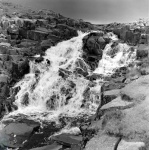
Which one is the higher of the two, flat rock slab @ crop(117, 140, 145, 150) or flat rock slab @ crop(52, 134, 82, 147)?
flat rock slab @ crop(117, 140, 145, 150)

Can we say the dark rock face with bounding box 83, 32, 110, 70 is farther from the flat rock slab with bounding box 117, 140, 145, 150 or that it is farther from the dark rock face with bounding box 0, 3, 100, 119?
the flat rock slab with bounding box 117, 140, 145, 150

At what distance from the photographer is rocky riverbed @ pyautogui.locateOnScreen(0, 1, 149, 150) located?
1155cm

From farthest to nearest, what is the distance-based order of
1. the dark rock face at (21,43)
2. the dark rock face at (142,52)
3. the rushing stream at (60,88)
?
the dark rock face at (142,52), the dark rock face at (21,43), the rushing stream at (60,88)

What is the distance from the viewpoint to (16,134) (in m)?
17.4

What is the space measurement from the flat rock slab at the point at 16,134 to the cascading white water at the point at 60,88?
300 centimetres

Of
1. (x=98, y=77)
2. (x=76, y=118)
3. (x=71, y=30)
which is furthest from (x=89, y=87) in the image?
(x=71, y=30)

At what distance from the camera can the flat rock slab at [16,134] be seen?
53.7 feet

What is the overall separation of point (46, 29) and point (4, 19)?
379 inches

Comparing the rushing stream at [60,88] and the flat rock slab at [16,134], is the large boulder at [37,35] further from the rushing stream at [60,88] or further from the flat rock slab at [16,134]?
the flat rock slab at [16,134]

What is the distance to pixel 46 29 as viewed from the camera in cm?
4678

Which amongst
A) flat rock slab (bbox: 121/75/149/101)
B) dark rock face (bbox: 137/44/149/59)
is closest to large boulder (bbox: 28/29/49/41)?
dark rock face (bbox: 137/44/149/59)

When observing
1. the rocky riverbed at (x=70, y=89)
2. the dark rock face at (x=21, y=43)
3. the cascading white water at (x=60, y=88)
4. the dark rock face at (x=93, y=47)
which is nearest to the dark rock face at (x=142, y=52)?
the rocky riverbed at (x=70, y=89)

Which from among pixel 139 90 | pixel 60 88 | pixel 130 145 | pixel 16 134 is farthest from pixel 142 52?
pixel 130 145

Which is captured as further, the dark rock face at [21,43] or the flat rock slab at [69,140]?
the dark rock face at [21,43]
